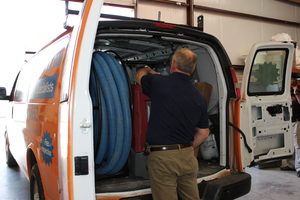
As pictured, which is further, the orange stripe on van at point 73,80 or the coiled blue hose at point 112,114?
the coiled blue hose at point 112,114

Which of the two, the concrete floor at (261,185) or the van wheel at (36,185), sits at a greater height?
the van wheel at (36,185)

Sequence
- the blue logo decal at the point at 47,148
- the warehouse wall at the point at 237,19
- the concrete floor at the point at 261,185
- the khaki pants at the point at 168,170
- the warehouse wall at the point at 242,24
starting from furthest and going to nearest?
the warehouse wall at the point at 242,24, the warehouse wall at the point at 237,19, the concrete floor at the point at 261,185, the khaki pants at the point at 168,170, the blue logo decal at the point at 47,148

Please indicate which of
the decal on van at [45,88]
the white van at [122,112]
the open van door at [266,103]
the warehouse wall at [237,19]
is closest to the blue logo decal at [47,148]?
the white van at [122,112]

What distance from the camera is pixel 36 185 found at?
10.3ft

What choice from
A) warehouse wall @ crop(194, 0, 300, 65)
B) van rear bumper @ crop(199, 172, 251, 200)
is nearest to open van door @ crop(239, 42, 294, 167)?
van rear bumper @ crop(199, 172, 251, 200)

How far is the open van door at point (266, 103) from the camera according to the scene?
355cm

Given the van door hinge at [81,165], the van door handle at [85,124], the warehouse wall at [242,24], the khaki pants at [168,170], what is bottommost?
the khaki pants at [168,170]

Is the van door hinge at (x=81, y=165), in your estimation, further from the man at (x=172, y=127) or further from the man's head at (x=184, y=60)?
the man's head at (x=184, y=60)

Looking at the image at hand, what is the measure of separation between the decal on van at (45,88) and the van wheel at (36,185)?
646 mm

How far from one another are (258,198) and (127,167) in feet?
7.98

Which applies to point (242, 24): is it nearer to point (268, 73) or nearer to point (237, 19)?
point (237, 19)

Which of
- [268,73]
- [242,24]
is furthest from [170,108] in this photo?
[242,24]

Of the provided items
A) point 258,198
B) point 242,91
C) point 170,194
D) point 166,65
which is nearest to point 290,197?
point 258,198

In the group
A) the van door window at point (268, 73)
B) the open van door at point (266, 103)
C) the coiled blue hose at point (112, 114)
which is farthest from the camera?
the van door window at point (268, 73)
